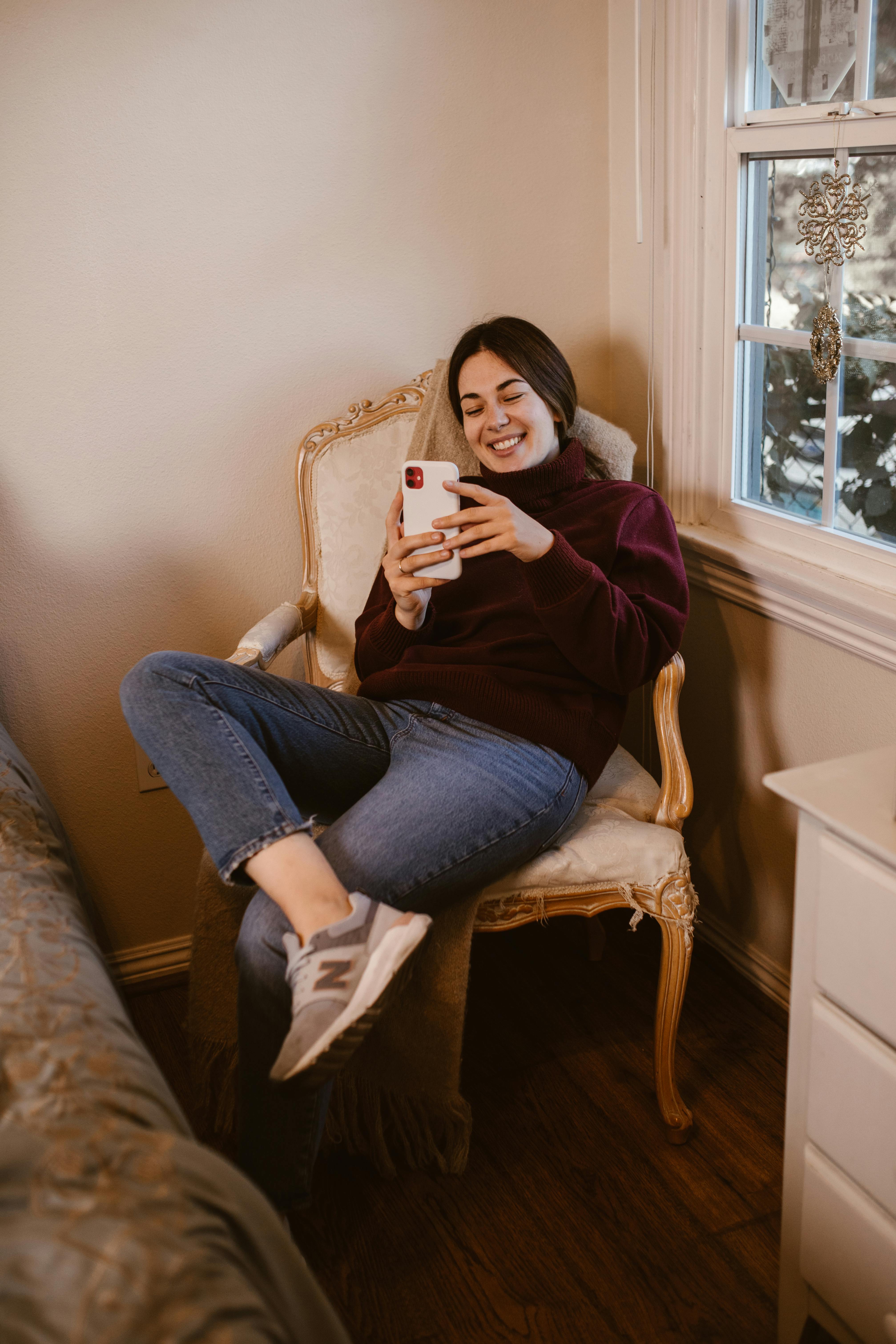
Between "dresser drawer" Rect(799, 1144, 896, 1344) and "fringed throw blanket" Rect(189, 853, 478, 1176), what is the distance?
1.55 ft

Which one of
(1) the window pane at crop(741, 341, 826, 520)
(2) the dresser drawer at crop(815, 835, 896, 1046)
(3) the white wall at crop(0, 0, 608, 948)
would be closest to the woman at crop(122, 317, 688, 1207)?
(1) the window pane at crop(741, 341, 826, 520)

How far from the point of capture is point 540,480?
5.32 feet

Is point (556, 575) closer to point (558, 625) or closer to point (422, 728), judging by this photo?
point (558, 625)

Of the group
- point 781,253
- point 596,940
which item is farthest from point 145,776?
point 781,253

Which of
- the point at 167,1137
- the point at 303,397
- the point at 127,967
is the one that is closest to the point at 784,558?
the point at 303,397

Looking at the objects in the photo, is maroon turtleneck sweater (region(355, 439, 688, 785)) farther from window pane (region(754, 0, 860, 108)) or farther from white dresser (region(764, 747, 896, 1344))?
window pane (region(754, 0, 860, 108))

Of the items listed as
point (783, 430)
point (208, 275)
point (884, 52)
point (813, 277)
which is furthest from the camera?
point (208, 275)

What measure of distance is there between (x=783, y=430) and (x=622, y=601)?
0.49 meters

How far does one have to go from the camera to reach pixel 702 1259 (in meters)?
1.31

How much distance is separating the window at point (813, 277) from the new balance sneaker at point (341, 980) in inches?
35.7

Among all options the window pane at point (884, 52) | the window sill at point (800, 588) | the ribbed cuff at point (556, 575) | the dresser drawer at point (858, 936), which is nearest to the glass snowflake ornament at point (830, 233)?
the window pane at point (884, 52)

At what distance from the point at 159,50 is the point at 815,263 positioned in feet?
3.64

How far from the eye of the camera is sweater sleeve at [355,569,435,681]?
164cm

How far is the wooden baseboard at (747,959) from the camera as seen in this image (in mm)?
1775
